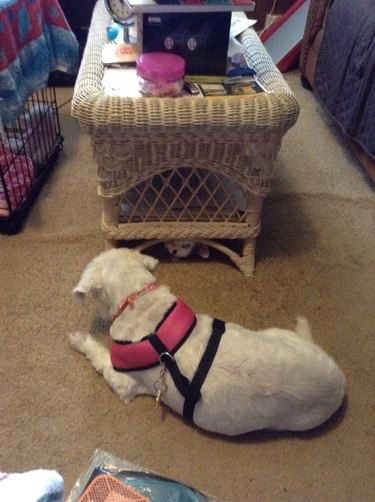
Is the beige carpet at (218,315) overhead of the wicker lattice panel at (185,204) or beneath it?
beneath

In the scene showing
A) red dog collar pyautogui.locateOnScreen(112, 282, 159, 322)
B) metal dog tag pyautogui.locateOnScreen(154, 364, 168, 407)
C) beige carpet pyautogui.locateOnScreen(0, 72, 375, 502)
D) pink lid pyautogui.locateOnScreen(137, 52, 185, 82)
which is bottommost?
beige carpet pyautogui.locateOnScreen(0, 72, 375, 502)

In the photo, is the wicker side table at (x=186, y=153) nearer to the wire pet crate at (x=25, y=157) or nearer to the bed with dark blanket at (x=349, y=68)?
the wire pet crate at (x=25, y=157)

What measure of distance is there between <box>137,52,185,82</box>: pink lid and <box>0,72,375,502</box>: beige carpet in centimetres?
59

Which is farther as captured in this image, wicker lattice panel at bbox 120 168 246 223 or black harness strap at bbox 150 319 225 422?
wicker lattice panel at bbox 120 168 246 223

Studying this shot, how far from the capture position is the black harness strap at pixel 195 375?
3.40ft

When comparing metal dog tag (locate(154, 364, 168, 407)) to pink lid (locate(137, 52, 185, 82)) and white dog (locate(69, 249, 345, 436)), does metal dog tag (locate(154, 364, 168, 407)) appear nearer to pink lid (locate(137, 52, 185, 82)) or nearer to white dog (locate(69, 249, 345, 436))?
white dog (locate(69, 249, 345, 436))

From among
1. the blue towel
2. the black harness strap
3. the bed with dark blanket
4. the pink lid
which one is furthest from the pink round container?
the bed with dark blanket

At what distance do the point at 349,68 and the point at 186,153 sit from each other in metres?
1.13

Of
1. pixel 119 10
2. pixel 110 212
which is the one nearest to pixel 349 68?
pixel 119 10

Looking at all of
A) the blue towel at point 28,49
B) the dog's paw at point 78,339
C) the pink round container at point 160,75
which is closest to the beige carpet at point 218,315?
the dog's paw at point 78,339

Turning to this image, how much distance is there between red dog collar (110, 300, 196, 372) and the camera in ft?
3.47

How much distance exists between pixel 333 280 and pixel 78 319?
2.66 feet

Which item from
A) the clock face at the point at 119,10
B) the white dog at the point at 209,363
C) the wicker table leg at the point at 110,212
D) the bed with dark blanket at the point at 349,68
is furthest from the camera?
the bed with dark blanket at the point at 349,68

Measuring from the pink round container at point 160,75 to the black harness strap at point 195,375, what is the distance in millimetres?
667
